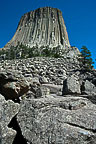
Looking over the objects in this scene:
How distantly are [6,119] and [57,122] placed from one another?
6.03ft

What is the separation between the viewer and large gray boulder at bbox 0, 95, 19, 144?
479cm

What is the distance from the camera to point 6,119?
201 inches

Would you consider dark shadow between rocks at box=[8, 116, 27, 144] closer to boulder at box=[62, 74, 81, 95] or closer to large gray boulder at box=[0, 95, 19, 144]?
large gray boulder at box=[0, 95, 19, 144]

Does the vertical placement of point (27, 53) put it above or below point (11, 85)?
above

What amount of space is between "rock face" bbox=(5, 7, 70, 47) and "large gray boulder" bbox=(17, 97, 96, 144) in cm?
8161

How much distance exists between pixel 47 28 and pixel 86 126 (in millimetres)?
96078

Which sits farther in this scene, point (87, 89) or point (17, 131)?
point (87, 89)

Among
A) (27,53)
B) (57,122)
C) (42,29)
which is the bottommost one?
(57,122)

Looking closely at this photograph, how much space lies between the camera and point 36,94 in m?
8.81

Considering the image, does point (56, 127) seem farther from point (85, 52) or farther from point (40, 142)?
point (85, 52)

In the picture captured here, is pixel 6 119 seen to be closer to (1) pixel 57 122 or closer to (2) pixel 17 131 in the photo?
(2) pixel 17 131

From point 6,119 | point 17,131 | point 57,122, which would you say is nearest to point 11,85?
point 6,119

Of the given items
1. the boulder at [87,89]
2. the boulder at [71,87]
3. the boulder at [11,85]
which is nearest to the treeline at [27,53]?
the boulder at [87,89]

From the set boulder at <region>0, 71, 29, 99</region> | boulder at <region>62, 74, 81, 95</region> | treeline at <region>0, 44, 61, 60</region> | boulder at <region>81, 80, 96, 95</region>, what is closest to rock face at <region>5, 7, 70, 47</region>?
treeline at <region>0, 44, 61, 60</region>
